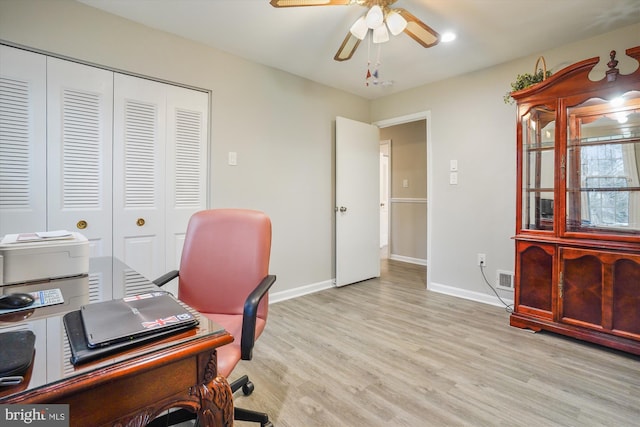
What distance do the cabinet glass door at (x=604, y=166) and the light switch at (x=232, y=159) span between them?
105 inches

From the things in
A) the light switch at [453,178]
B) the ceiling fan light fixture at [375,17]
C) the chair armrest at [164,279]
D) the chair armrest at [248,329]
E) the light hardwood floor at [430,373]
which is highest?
the ceiling fan light fixture at [375,17]

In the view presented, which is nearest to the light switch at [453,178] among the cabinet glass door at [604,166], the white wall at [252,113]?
the cabinet glass door at [604,166]

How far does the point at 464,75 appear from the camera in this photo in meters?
3.26

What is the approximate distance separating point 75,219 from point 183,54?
151 centimetres

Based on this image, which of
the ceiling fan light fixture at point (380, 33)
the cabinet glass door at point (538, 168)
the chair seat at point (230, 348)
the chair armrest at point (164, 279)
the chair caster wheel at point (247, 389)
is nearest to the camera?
the chair seat at point (230, 348)

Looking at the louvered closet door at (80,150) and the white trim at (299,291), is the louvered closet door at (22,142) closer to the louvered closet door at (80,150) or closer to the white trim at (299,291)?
the louvered closet door at (80,150)

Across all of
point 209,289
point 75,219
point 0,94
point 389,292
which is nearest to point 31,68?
point 0,94

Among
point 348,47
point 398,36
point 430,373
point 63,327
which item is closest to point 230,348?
point 63,327

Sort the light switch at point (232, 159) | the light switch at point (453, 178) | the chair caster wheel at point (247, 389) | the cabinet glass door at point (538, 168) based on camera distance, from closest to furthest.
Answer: the chair caster wheel at point (247, 389)
the cabinet glass door at point (538, 168)
the light switch at point (232, 159)
the light switch at point (453, 178)

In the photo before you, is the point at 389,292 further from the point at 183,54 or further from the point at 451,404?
the point at 183,54

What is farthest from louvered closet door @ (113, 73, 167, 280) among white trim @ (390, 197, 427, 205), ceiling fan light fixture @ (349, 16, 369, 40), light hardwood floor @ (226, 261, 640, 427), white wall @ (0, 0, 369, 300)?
white trim @ (390, 197, 427, 205)

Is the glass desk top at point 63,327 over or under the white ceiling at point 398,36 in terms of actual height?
under

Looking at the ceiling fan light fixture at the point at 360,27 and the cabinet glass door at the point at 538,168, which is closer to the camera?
the ceiling fan light fixture at the point at 360,27

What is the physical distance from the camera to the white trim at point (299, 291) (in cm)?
320
